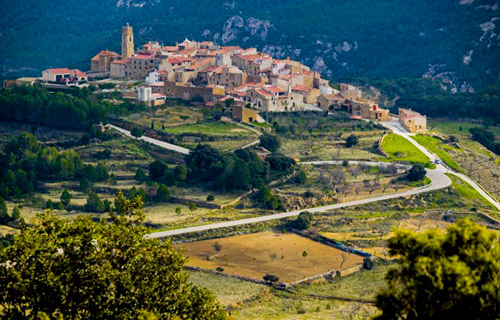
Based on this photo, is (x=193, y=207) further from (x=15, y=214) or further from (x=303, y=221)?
(x=15, y=214)

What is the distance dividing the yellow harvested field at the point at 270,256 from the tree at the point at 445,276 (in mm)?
23969

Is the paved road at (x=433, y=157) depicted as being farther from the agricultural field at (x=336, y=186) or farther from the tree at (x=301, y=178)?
the tree at (x=301, y=178)

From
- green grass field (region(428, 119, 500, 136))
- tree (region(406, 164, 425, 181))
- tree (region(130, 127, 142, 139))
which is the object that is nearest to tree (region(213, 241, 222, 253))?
tree (region(406, 164, 425, 181))

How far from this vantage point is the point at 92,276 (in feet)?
86.2

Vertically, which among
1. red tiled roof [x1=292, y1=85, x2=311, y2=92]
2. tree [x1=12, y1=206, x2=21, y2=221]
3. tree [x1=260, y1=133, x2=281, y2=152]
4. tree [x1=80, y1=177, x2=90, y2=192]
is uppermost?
red tiled roof [x1=292, y1=85, x2=311, y2=92]

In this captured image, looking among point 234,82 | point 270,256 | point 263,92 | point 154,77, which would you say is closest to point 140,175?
point 270,256

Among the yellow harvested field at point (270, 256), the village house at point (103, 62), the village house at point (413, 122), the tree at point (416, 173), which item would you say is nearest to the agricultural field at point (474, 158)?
the village house at point (413, 122)

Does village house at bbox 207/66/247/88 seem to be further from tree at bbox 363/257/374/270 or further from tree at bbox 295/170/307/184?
tree at bbox 363/257/374/270

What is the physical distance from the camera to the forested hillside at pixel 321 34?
118 m

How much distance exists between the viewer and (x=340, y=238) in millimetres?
54188

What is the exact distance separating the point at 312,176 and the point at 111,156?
53.3 ft

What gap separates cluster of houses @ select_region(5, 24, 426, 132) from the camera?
3076 inches

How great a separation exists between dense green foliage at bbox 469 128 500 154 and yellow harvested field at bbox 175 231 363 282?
29.7 metres

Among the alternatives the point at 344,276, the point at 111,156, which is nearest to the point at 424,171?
the point at 344,276
